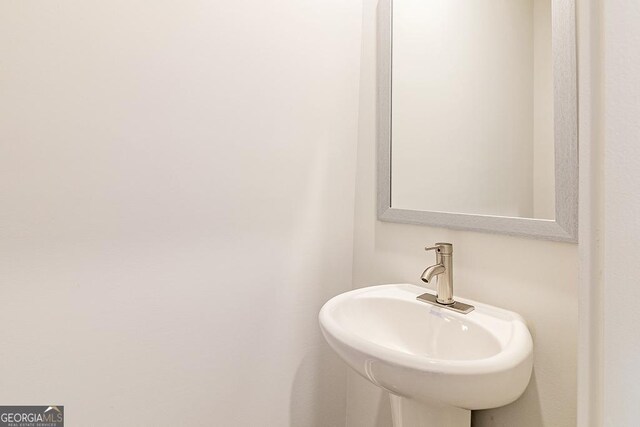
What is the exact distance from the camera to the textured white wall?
12.1 inches

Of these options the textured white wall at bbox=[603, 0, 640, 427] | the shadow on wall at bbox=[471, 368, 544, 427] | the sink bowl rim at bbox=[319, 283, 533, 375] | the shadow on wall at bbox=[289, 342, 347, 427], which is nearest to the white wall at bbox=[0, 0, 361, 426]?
the shadow on wall at bbox=[289, 342, 347, 427]

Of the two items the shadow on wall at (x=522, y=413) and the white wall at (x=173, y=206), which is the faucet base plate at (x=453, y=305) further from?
the white wall at (x=173, y=206)

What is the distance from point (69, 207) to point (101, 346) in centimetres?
36

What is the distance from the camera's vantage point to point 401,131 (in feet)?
3.52

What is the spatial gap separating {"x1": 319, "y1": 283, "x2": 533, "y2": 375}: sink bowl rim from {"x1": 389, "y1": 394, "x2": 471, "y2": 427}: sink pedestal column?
20 centimetres

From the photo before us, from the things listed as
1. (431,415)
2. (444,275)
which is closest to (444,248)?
(444,275)

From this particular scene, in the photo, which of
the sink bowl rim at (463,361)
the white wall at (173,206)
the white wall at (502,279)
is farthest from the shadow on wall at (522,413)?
the white wall at (173,206)

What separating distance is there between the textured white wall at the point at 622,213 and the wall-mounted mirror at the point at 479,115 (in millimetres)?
410

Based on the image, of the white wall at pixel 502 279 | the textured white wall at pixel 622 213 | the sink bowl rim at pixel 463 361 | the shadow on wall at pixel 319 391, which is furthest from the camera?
the shadow on wall at pixel 319 391

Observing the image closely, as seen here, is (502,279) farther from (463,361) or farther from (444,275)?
(463,361)

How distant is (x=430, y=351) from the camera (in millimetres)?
817

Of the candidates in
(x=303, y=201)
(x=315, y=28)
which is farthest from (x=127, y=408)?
(x=315, y=28)

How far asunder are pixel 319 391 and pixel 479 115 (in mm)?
1081

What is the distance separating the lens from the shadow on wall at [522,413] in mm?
714
